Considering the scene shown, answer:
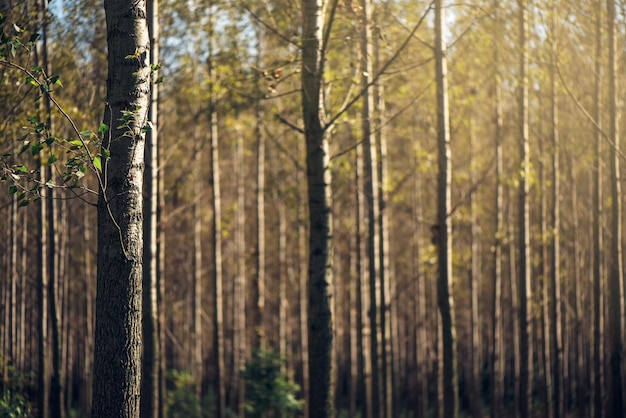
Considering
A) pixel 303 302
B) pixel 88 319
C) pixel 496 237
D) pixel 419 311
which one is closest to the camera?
pixel 496 237

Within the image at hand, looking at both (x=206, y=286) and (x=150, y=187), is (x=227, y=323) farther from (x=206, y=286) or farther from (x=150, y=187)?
(x=150, y=187)

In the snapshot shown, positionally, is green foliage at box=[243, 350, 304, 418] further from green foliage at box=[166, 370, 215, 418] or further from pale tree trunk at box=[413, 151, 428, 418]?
pale tree trunk at box=[413, 151, 428, 418]

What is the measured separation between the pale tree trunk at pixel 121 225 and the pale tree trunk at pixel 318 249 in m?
2.26

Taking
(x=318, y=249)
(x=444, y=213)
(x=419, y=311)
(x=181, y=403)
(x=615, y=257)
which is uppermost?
(x=444, y=213)

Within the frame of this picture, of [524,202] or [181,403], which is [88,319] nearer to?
[181,403]

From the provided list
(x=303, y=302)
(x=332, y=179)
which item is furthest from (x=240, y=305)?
(x=332, y=179)

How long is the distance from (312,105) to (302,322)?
13410mm

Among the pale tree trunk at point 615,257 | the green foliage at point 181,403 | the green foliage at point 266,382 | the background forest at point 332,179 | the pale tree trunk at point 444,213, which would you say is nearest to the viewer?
the background forest at point 332,179

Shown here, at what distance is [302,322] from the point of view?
773 inches

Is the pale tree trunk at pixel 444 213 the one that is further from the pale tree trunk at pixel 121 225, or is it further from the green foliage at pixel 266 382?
the green foliage at pixel 266 382

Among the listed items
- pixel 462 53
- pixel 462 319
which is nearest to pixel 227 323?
pixel 462 319

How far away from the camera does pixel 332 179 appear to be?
1700 centimetres

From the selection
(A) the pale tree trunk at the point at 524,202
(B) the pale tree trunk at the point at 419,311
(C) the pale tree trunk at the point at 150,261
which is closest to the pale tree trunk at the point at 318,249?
(C) the pale tree trunk at the point at 150,261

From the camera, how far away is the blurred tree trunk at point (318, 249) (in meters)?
6.85
